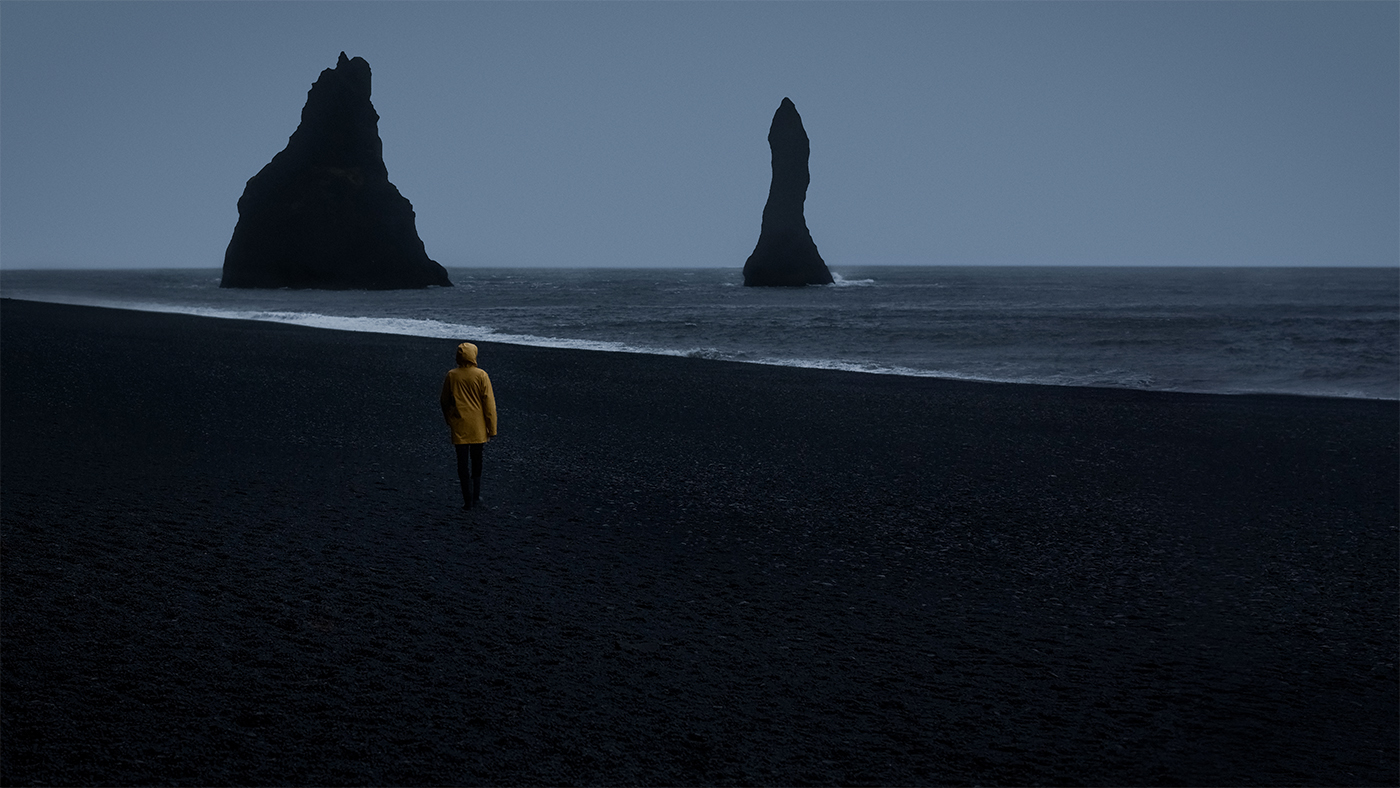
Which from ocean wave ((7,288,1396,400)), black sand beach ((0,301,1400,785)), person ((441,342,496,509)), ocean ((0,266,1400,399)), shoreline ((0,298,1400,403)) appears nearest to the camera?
black sand beach ((0,301,1400,785))

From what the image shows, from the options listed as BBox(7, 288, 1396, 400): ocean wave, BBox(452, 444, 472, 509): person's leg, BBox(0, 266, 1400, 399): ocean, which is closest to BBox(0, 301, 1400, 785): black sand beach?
BBox(452, 444, 472, 509): person's leg

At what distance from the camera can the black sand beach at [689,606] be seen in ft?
14.2

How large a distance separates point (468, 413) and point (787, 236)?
300ft

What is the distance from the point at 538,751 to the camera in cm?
425

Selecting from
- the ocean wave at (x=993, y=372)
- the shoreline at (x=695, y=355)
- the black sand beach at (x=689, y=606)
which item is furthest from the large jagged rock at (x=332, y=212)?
the black sand beach at (x=689, y=606)

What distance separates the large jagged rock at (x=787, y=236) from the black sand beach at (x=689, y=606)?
8502 cm

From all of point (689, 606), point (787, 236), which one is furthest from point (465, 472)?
point (787, 236)

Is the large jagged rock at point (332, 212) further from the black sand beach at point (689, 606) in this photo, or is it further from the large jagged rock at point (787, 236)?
the black sand beach at point (689, 606)

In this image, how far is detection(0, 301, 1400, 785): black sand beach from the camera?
170 inches

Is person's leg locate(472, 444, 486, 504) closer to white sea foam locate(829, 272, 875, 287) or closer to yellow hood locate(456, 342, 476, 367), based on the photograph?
yellow hood locate(456, 342, 476, 367)

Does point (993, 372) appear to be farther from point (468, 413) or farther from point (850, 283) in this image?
point (850, 283)

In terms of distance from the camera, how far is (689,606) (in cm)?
634

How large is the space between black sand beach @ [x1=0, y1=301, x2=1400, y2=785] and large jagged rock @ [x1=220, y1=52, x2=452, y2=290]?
7918cm

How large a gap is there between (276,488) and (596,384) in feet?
32.7
